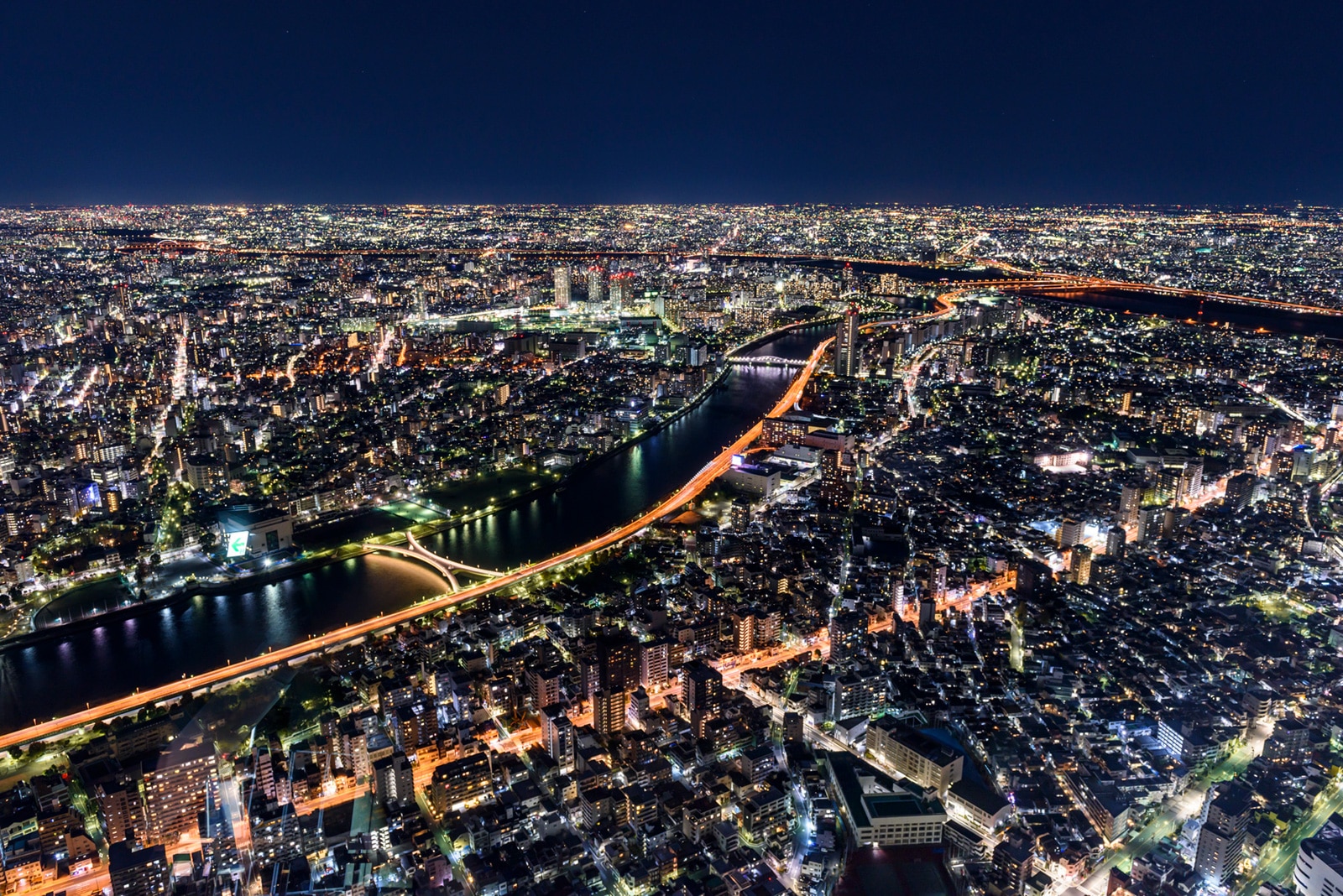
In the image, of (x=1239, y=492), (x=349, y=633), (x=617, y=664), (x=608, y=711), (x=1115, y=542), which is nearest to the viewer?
(x=608, y=711)

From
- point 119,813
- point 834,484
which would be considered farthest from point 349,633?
point 834,484

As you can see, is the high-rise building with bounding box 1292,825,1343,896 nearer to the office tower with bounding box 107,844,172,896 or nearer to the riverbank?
the office tower with bounding box 107,844,172,896

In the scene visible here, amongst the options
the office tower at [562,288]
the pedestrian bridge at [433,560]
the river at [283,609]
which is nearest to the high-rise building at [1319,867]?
the pedestrian bridge at [433,560]

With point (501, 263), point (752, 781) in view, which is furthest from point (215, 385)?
point (501, 263)

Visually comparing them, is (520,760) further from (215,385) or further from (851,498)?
(215,385)

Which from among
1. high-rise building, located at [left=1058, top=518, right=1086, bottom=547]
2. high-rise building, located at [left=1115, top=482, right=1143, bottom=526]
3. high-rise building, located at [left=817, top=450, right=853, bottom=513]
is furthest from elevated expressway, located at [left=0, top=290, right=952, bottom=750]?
high-rise building, located at [left=1115, top=482, right=1143, bottom=526]

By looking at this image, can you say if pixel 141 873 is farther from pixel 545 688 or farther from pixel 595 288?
pixel 595 288

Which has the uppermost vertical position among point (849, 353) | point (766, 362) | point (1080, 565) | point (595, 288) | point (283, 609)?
point (595, 288)
